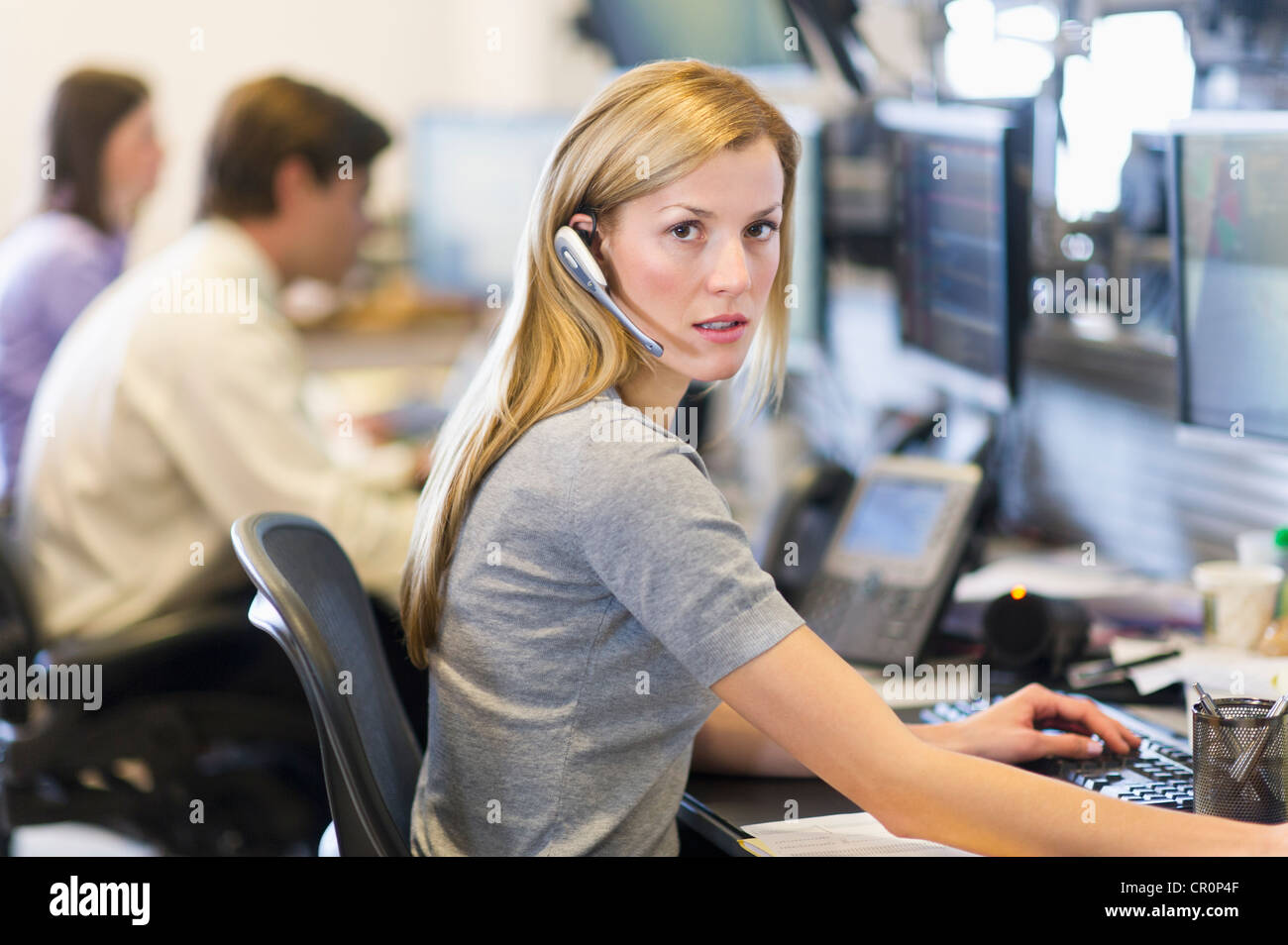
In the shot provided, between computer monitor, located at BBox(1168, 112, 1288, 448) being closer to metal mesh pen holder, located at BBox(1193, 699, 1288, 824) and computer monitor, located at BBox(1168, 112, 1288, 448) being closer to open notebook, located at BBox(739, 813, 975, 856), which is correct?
metal mesh pen holder, located at BBox(1193, 699, 1288, 824)

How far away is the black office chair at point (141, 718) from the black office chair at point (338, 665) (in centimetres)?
78

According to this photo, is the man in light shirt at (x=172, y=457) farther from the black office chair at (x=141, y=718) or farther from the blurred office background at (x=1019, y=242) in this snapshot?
the blurred office background at (x=1019, y=242)

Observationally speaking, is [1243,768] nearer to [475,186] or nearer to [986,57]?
[986,57]

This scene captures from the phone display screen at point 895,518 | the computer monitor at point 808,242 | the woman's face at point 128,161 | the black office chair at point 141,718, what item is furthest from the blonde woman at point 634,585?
the woman's face at point 128,161

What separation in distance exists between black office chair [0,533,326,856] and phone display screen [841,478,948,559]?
Result: 0.88 metres

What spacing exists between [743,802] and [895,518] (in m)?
0.60

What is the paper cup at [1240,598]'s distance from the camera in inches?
56.3

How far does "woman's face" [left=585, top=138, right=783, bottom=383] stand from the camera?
1061 mm

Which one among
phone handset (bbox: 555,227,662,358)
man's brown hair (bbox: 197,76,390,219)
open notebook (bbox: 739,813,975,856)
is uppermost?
man's brown hair (bbox: 197,76,390,219)

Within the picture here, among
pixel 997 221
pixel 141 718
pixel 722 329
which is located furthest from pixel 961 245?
pixel 141 718

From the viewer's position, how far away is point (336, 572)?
1194mm

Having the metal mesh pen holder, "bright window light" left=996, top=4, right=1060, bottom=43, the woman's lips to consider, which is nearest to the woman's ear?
the woman's lips

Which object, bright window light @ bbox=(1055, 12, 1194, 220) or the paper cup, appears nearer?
the paper cup
